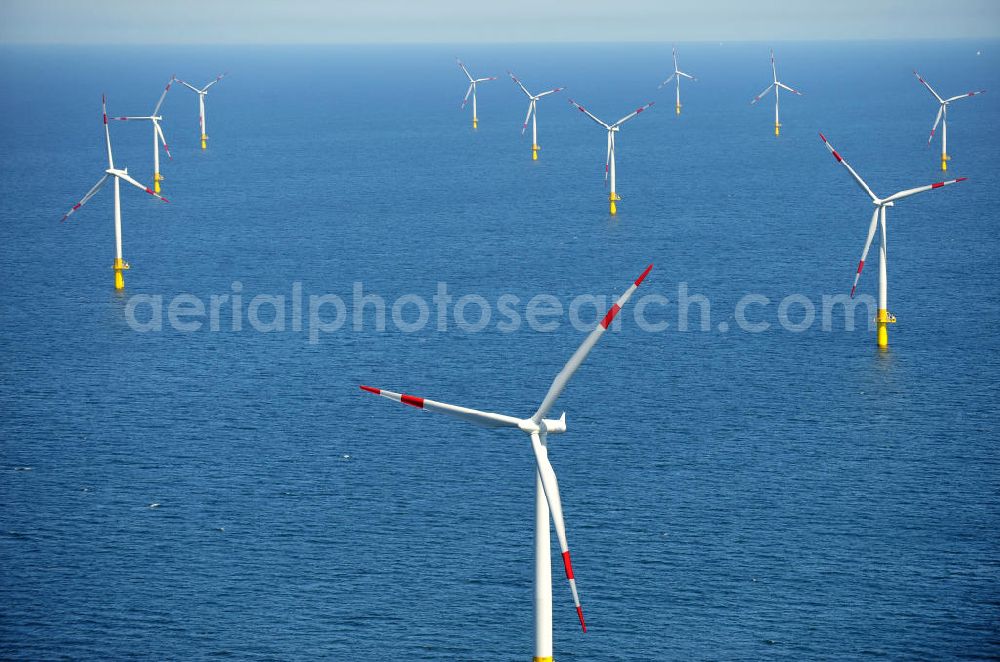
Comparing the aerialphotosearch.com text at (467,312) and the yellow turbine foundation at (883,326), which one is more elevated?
the aerialphotosearch.com text at (467,312)

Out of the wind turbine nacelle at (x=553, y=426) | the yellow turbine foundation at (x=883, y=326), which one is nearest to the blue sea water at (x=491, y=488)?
the yellow turbine foundation at (x=883, y=326)

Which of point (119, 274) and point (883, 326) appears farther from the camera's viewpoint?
point (119, 274)

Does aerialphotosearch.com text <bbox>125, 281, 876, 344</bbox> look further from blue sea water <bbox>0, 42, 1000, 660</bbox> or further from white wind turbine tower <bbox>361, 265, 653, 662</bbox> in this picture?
white wind turbine tower <bbox>361, 265, 653, 662</bbox>

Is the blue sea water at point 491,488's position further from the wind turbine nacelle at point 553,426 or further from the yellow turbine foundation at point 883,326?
the wind turbine nacelle at point 553,426

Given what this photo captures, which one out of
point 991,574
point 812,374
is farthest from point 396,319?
point 991,574

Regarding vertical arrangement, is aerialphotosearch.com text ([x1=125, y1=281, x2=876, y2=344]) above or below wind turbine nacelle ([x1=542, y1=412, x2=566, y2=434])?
above

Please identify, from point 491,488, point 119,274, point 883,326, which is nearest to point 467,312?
point 119,274

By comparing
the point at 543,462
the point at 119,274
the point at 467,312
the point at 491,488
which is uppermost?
the point at 119,274

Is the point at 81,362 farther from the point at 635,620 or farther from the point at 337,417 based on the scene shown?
the point at 635,620

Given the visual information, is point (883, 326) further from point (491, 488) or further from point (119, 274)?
point (119, 274)

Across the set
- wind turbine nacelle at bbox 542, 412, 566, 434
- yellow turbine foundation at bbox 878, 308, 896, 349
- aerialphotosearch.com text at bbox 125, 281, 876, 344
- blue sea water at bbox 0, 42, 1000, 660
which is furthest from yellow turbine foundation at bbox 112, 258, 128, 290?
wind turbine nacelle at bbox 542, 412, 566, 434

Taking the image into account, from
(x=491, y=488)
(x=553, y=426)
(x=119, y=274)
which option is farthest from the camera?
(x=119, y=274)
